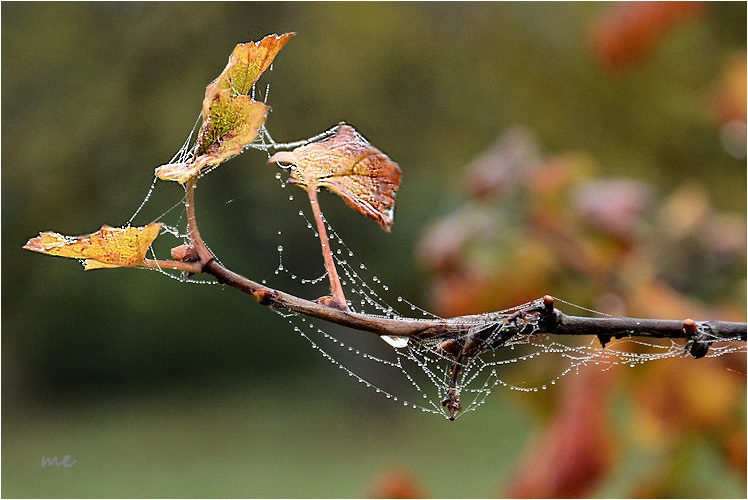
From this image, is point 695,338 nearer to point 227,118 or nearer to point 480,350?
point 480,350

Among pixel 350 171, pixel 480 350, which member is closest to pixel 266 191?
pixel 350 171

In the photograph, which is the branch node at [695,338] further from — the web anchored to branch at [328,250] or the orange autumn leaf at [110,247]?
the orange autumn leaf at [110,247]

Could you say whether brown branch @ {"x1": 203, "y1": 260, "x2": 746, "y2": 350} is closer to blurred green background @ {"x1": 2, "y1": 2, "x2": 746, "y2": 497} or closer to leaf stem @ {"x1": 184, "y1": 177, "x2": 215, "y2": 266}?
leaf stem @ {"x1": 184, "y1": 177, "x2": 215, "y2": 266}

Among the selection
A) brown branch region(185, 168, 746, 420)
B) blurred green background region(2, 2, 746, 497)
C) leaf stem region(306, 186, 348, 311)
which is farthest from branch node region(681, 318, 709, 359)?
blurred green background region(2, 2, 746, 497)

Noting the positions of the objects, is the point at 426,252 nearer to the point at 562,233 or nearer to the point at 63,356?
the point at 562,233

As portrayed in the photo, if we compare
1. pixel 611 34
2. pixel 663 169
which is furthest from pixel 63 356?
pixel 611 34

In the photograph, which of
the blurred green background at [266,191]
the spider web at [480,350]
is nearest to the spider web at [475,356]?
the spider web at [480,350]

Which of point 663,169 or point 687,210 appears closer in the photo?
point 687,210
